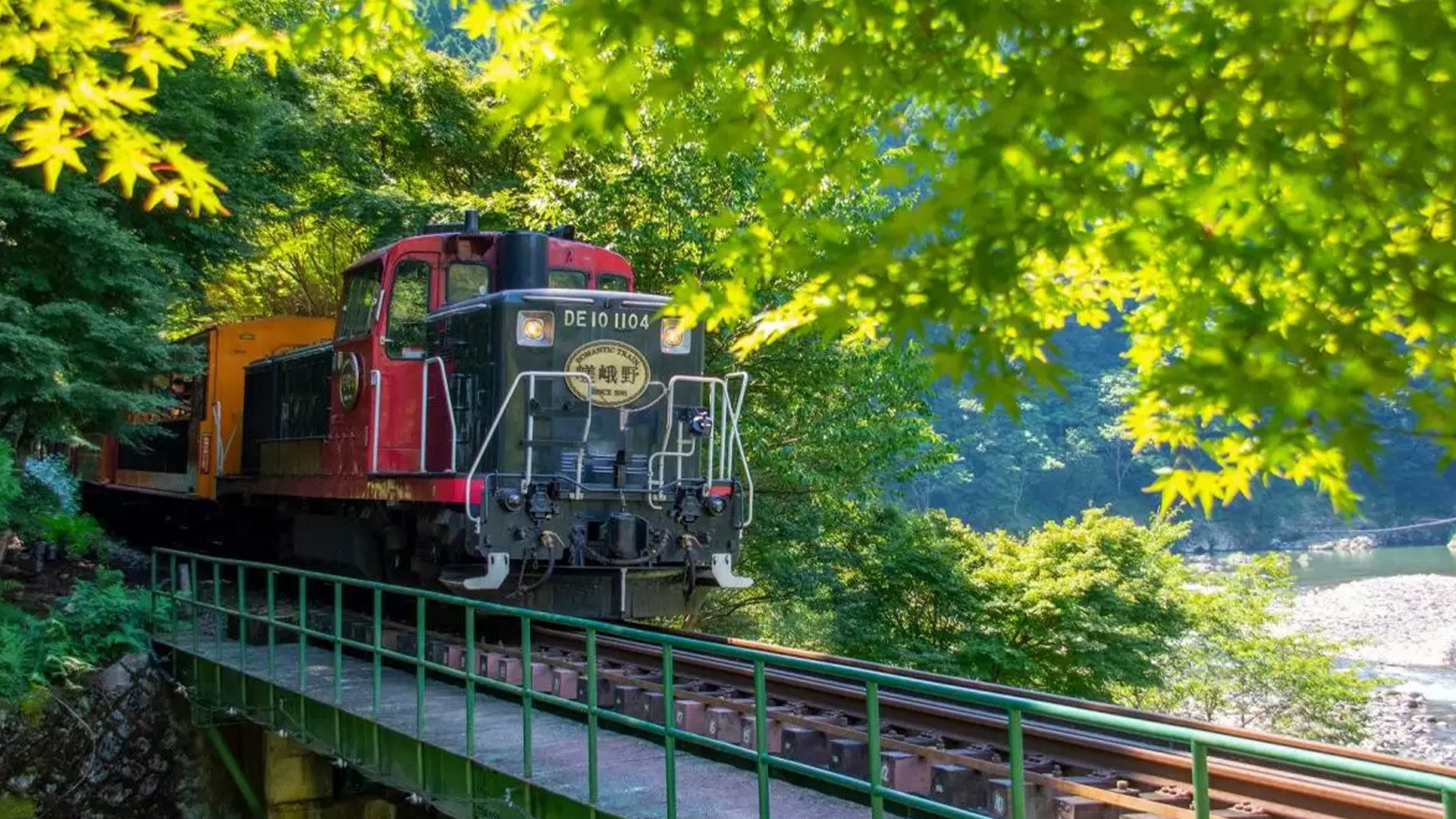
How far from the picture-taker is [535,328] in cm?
1027

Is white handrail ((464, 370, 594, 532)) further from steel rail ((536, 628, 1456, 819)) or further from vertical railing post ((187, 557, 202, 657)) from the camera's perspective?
vertical railing post ((187, 557, 202, 657))

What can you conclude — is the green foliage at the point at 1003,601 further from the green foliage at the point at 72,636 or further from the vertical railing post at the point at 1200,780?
the vertical railing post at the point at 1200,780

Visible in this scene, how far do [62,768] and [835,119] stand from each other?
9428 millimetres

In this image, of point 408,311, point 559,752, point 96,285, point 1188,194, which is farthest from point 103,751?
point 1188,194

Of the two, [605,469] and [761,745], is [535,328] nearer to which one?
[605,469]

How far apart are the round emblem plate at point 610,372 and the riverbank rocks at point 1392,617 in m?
31.3

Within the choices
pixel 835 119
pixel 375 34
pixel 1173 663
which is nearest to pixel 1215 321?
pixel 835 119

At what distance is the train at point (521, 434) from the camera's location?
991 cm

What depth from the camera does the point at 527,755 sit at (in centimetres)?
680

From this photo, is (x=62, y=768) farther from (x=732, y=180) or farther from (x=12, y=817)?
(x=732, y=180)

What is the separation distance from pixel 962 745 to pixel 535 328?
4.97 meters

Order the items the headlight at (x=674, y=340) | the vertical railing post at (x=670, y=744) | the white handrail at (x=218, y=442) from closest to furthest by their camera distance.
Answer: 1. the vertical railing post at (x=670, y=744)
2. the headlight at (x=674, y=340)
3. the white handrail at (x=218, y=442)

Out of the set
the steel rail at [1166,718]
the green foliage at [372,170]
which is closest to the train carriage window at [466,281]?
the steel rail at [1166,718]

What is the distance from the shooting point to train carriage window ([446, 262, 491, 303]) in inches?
434
